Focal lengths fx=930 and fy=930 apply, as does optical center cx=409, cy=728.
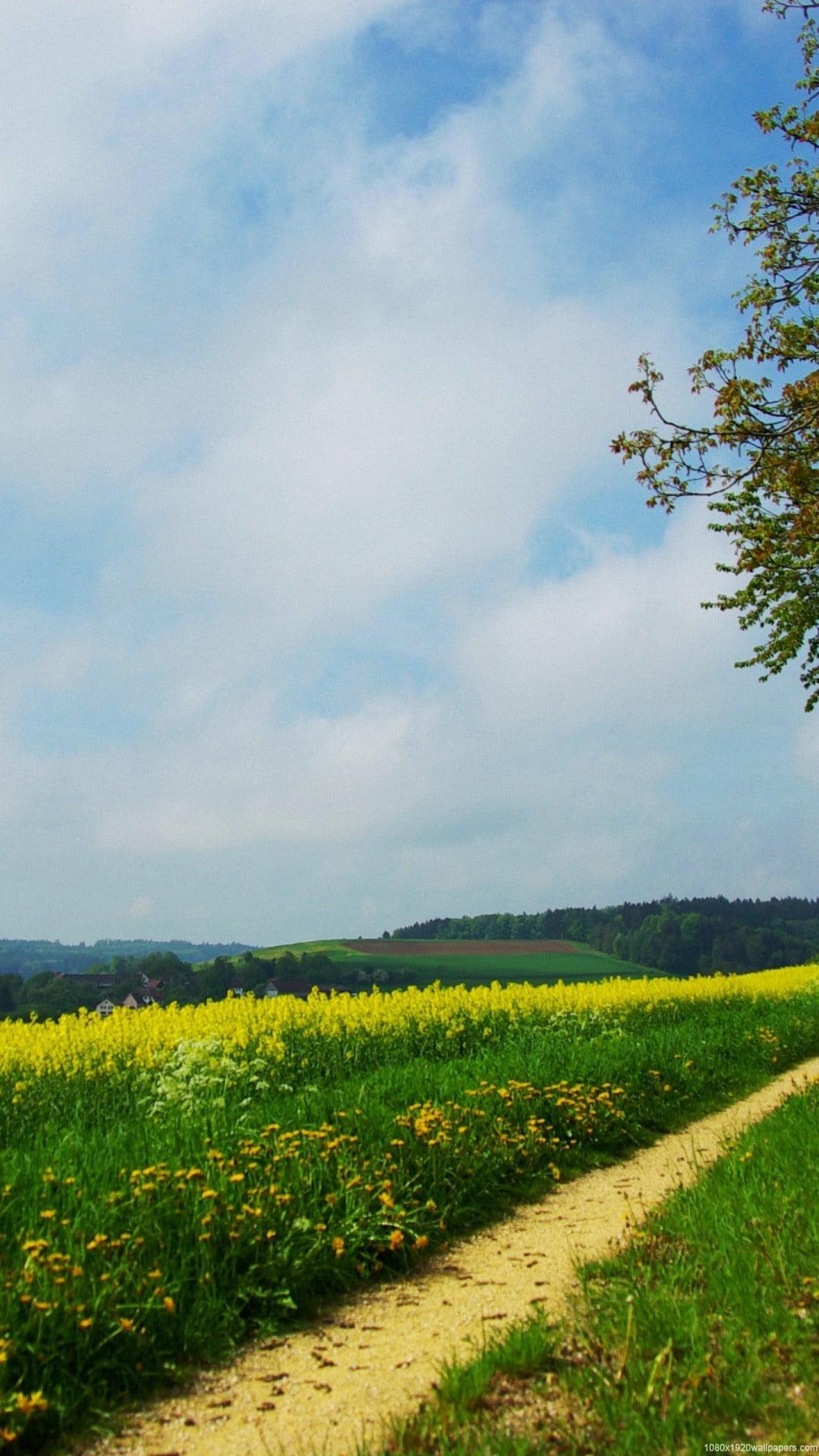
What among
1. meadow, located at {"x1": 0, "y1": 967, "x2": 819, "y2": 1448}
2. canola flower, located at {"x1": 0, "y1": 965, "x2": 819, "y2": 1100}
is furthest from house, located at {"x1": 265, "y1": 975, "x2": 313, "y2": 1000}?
meadow, located at {"x1": 0, "y1": 967, "x2": 819, "y2": 1448}

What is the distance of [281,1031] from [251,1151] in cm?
703

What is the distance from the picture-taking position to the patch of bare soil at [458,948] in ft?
222

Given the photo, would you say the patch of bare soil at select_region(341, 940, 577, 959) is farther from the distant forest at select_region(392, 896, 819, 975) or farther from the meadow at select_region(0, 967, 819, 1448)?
the meadow at select_region(0, 967, 819, 1448)

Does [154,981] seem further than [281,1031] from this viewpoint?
Yes

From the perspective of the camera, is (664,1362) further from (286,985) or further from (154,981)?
(154,981)

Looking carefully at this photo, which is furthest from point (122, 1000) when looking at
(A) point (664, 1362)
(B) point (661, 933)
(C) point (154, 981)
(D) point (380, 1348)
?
Answer: (B) point (661, 933)

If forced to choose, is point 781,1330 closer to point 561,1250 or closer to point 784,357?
point 561,1250

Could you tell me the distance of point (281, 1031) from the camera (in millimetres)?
12961

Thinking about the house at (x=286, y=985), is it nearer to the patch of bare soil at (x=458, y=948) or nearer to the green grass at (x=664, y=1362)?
the green grass at (x=664, y=1362)

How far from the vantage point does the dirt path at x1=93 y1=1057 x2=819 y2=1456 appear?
3830mm

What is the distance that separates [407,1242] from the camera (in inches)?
235

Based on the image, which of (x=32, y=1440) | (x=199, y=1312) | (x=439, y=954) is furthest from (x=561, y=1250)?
(x=439, y=954)

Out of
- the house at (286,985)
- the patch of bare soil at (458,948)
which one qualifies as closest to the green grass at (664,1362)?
the house at (286,985)

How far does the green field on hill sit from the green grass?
151ft
